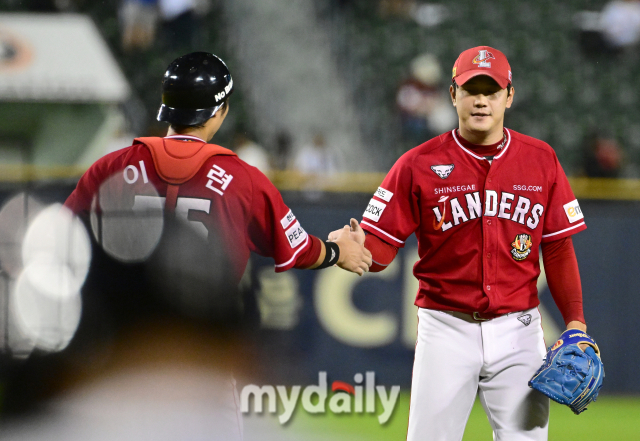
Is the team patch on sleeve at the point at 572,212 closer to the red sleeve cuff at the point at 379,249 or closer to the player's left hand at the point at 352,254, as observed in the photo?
the red sleeve cuff at the point at 379,249

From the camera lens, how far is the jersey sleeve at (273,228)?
2857mm

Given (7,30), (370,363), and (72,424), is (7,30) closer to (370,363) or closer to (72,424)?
(370,363)

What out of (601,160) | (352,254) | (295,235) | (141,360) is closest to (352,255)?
(352,254)

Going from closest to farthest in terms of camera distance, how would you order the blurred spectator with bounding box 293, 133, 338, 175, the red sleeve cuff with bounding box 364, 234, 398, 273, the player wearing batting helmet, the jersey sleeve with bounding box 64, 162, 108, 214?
the player wearing batting helmet < the jersey sleeve with bounding box 64, 162, 108, 214 < the red sleeve cuff with bounding box 364, 234, 398, 273 < the blurred spectator with bounding box 293, 133, 338, 175

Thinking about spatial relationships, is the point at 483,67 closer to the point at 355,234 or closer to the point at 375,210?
the point at 375,210

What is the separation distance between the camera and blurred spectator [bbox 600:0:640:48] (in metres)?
11.1

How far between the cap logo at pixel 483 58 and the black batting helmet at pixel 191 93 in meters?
1.13

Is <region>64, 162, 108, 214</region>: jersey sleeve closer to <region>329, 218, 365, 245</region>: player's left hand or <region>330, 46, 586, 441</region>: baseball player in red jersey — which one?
<region>329, 218, 365, 245</region>: player's left hand

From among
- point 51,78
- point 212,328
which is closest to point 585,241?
point 212,328

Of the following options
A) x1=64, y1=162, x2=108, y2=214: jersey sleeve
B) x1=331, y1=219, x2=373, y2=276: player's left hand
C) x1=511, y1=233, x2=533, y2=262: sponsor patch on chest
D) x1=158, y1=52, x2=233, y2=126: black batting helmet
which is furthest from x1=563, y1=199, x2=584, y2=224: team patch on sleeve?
x1=64, y1=162, x2=108, y2=214: jersey sleeve

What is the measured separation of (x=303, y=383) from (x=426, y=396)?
10.1 feet

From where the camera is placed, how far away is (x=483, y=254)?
3.34 meters

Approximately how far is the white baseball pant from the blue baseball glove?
100mm

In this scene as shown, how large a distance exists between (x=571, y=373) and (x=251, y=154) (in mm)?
6683
